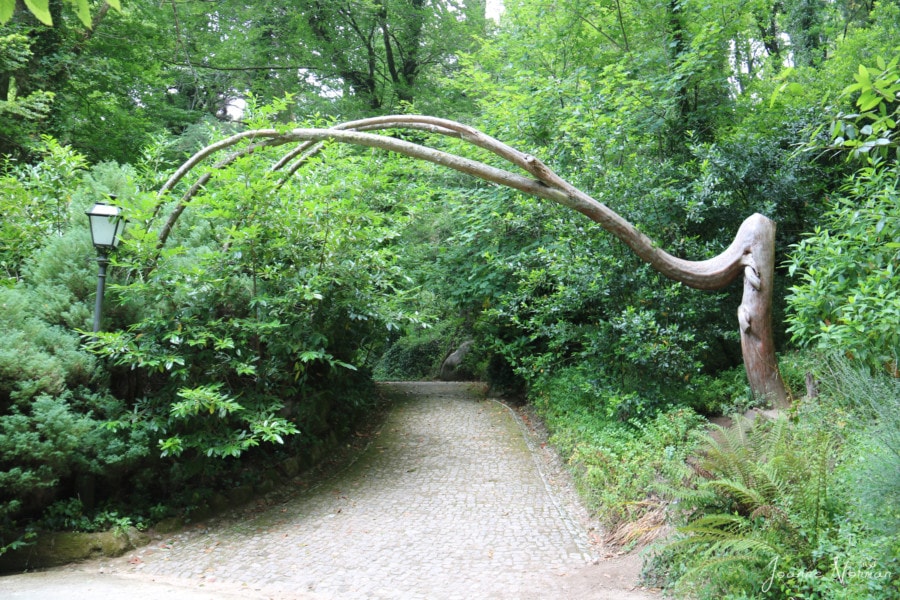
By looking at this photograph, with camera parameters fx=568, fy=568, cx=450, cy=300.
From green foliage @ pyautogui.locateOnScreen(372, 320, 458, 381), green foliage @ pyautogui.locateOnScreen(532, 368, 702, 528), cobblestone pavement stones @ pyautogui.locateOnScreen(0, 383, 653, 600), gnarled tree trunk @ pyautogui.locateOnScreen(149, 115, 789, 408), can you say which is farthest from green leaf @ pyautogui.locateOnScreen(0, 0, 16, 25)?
green foliage @ pyautogui.locateOnScreen(372, 320, 458, 381)

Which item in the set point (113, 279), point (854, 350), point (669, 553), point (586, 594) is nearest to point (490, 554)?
point (586, 594)

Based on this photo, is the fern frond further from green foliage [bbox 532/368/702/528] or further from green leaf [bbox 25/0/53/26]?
green leaf [bbox 25/0/53/26]

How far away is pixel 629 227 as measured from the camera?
6.95 metres

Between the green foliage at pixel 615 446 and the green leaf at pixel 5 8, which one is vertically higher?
the green leaf at pixel 5 8

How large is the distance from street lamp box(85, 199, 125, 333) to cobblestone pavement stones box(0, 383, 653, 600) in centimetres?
273

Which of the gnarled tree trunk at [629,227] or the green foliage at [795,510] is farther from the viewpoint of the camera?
the gnarled tree trunk at [629,227]

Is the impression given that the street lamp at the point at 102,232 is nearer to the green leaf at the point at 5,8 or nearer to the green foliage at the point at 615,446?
the green leaf at the point at 5,8

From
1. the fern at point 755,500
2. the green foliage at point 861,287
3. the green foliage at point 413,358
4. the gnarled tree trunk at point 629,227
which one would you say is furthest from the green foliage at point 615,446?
the green foliage at point 413,358

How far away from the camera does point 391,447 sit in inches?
374

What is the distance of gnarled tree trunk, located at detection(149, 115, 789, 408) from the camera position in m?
6.41

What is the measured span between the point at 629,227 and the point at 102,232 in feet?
19.9

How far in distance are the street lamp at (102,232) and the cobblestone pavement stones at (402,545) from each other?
2.73 m

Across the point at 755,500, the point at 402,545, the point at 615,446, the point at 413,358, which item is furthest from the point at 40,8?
the point at 413,358

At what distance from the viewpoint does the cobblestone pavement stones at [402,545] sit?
4.78 metres
